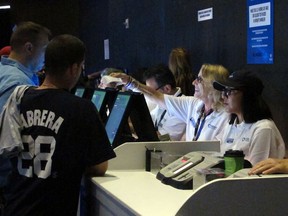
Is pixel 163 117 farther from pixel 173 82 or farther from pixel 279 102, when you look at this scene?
pixel 279 102

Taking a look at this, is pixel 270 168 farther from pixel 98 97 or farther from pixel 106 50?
pixel 106 50

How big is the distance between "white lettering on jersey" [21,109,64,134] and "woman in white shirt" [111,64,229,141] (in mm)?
1445

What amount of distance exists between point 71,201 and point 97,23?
6600 mm

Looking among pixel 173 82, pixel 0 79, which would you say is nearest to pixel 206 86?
pixel 173 82

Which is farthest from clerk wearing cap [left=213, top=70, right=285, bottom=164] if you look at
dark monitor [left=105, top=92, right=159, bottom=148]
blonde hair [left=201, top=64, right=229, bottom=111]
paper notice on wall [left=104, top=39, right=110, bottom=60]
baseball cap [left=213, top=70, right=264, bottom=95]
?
paper notice on wall [left=104, top=39, right=110, bottom=60]

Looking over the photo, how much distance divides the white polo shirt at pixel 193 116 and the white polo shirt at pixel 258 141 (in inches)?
13.7

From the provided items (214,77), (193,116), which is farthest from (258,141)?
Result: (193,116)

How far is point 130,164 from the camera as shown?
8.71 ft

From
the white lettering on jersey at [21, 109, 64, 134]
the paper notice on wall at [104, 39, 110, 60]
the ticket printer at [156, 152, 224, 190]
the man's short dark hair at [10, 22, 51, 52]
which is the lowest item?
the ticket printer at [156, 152, 224, 190]

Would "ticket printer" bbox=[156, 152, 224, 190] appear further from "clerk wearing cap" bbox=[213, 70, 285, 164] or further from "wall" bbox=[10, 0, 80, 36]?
"wall" bbox=[10, 0, 80, 36]

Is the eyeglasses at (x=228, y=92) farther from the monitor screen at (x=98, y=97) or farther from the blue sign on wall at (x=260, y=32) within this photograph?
the blue sign on wall at (x=260, y=32)

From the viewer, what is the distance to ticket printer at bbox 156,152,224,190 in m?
2.14

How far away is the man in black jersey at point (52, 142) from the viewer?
90.0 inches

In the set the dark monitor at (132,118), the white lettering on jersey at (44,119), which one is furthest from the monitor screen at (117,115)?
the white lettering on jersey at (44,119)
